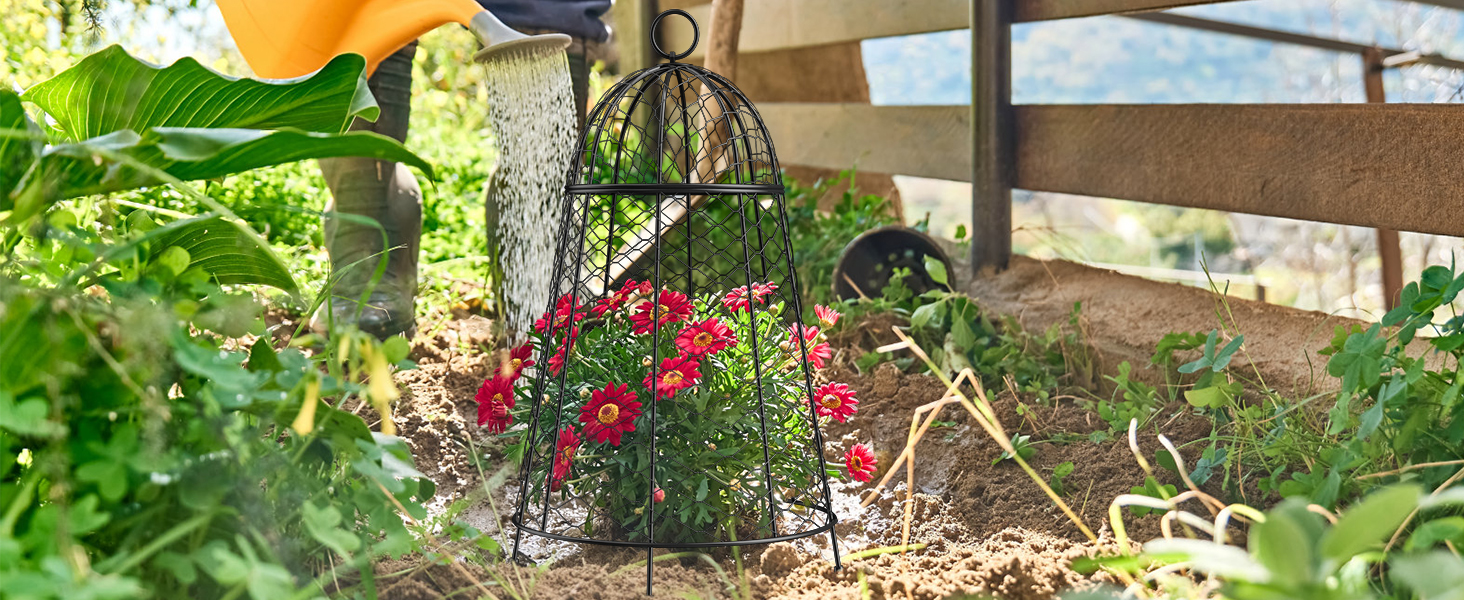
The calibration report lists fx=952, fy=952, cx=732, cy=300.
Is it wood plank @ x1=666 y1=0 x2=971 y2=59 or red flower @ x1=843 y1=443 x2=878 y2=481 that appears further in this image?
wood plank @ x1=666 y1=0 x2=971 y2=59

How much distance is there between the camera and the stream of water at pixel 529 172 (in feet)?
6.84

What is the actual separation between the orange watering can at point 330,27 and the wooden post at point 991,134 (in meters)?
1.15

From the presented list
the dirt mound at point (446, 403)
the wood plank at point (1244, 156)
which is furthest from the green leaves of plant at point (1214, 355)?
the dirt mound at point (446, 403)

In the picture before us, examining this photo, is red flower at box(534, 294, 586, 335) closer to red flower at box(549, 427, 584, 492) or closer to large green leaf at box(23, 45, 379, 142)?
red flower at box(549, 427, 584, 492)

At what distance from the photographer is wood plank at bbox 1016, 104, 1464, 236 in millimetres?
1680

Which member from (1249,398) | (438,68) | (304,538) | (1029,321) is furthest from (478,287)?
(438,68)

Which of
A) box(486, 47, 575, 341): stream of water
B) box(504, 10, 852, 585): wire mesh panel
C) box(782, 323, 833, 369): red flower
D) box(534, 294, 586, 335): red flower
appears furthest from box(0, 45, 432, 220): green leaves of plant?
box(486, 47, 575, 341): stream of water

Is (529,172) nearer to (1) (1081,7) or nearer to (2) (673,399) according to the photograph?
(2) (673,399)

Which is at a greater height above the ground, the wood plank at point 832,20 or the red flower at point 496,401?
the wood plank at point 832,20

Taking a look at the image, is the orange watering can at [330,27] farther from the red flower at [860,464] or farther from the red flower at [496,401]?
the red flower at [860,464]

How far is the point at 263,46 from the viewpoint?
6.38ft

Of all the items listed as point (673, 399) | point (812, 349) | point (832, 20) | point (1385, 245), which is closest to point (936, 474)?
point (812, 349)

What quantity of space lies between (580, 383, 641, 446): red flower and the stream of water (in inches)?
35.2

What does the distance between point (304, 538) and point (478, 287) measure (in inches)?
69.2
